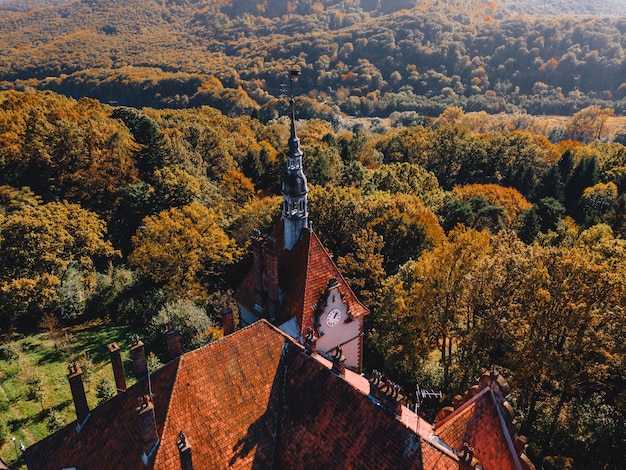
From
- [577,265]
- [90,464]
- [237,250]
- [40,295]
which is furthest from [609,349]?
[40,295]

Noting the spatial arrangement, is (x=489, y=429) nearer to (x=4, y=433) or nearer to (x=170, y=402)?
(x=170, y=402)

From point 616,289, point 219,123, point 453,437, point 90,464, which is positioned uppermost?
point 616,289

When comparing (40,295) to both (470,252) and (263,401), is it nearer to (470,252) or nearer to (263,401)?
(263,401)

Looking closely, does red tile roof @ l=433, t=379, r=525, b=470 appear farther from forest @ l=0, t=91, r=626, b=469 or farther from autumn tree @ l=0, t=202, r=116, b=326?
autumn tree @ l=0, t=202, r=116, b=326

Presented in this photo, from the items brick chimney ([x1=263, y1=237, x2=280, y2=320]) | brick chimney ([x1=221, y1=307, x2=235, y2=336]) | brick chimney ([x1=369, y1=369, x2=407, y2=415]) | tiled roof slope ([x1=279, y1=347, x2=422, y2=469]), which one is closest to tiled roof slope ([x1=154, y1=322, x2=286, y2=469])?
tiled roof slope ([x1=279, y1=347, x2=422, y2=469])

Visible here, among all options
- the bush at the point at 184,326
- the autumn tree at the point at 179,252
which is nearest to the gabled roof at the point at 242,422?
the bush at the point at 184,326

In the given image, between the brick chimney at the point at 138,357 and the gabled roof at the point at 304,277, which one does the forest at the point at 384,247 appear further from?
the brick chimney at the point at 138,357

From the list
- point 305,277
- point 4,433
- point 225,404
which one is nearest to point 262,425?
point 225,404
